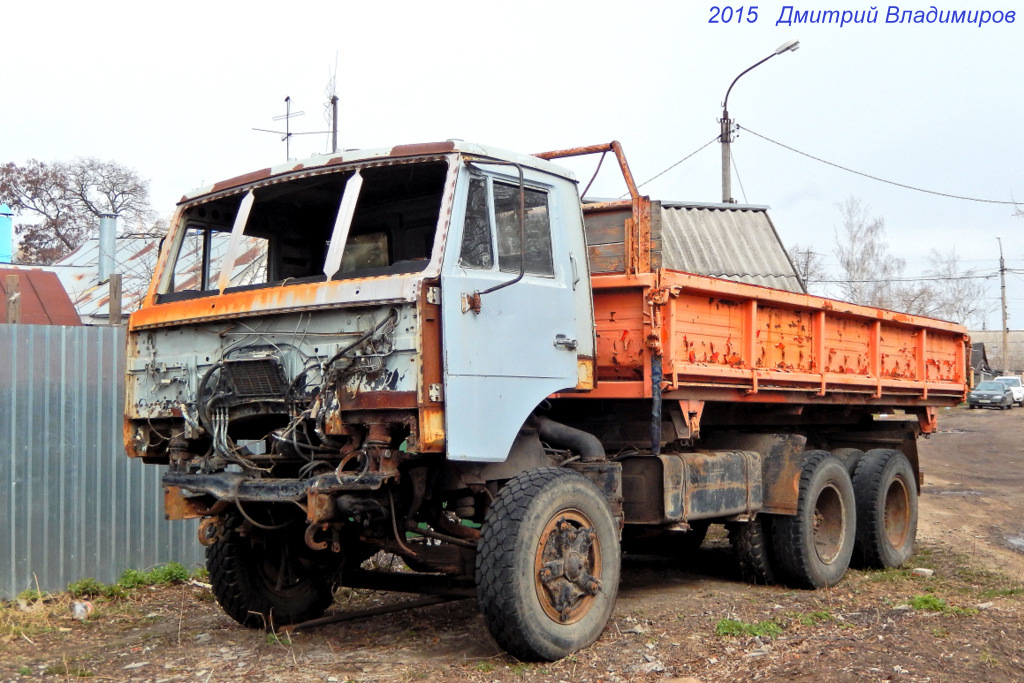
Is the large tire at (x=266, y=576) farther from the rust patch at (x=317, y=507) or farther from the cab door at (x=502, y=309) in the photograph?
the cab door at (x=502, y=309)

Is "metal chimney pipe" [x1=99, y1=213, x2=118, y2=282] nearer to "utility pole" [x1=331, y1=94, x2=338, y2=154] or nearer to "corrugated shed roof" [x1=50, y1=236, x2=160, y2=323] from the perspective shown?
"corrugated shed roof" [x1=50, y1=236, x2=160, y2=323]

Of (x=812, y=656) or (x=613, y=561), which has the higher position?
(x=613, y=561)

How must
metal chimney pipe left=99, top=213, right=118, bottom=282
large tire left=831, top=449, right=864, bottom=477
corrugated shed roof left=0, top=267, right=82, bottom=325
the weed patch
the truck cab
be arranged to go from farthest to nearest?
metal chimney pipe left=99, top=213, right=118, bottom=282 → large tire left=831, top=449, right=864, bottom=477 → corrugated shed roof left=0, top=267, right=82, bottom=325 → the weed patch → the truck cab

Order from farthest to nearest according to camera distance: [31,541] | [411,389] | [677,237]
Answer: [677,237], [31,541], [411,389]

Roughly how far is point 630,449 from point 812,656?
186cm

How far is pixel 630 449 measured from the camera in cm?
702

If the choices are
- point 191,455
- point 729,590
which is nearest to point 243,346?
point 191,455

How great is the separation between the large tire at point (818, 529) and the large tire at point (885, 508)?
0.41m

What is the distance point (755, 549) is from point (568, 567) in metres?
2.96

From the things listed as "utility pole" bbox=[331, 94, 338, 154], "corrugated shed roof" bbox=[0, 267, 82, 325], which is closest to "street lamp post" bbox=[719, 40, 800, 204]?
"utility pole" bbox=[331, 94, 338, 154]

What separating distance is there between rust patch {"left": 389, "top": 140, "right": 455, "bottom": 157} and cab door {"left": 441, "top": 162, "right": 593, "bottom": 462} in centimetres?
15

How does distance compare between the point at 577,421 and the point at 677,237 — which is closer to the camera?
the point at 577,421

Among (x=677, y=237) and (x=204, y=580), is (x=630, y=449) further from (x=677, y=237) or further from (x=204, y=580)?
(x=677, y=237)

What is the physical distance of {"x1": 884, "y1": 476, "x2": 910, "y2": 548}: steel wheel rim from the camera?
9.88 meters
